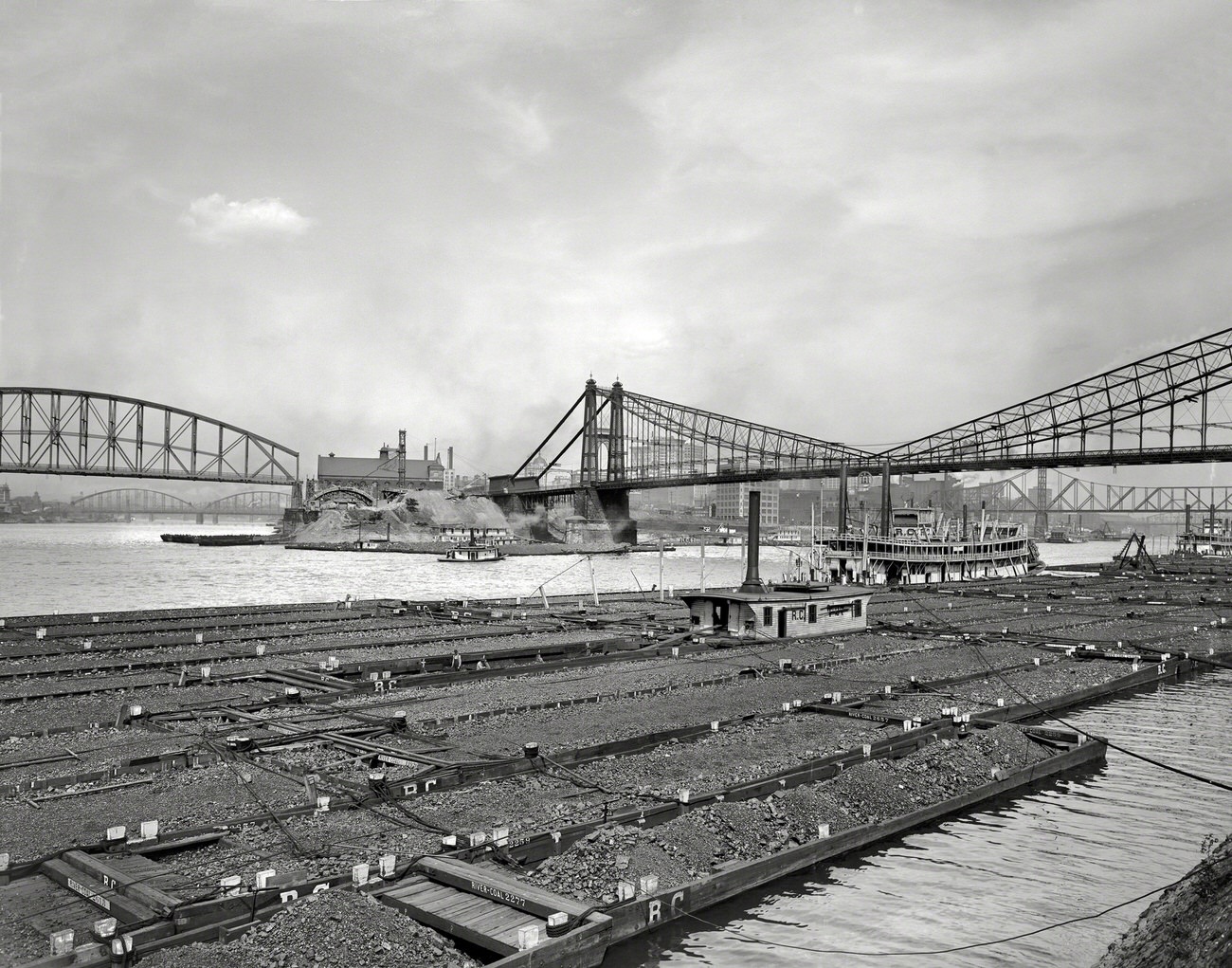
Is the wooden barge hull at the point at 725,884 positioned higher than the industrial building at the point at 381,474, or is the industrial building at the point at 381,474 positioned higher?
the industrial building at the point at 381,474

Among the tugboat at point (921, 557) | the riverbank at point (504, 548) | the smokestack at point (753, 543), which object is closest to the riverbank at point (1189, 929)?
the smokestack at point (753, 543)

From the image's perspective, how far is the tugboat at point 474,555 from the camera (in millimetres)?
116688

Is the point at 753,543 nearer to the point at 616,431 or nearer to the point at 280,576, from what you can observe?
the point at 280,576

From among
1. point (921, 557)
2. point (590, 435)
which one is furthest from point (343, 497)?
point (921, 557)

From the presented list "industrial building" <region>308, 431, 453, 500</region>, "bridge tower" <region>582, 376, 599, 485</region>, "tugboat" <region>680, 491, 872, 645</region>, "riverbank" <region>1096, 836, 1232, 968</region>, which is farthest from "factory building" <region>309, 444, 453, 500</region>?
"riverbank" <region>1096, 836, 1232, 968</region>

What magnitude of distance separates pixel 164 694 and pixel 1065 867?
20.5 m

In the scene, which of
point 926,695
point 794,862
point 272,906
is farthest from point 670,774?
point 926,695

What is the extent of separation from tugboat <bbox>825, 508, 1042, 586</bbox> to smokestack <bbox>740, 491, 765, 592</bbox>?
36067 mm

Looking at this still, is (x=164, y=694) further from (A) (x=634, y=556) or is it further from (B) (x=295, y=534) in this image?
(B) (x=295, y=534)

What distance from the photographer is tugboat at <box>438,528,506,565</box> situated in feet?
383

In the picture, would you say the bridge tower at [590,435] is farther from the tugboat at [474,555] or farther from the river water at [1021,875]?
the river water at [1021,875]

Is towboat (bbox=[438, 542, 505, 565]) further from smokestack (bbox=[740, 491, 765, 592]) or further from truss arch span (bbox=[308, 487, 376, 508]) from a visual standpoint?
smokestack (bbox=[740, 491, 765, 592])

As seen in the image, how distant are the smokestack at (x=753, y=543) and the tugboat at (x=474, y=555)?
80820 millimetres

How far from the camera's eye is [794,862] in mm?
12859
